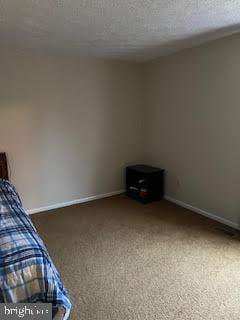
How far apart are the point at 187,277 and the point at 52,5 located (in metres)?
2.44

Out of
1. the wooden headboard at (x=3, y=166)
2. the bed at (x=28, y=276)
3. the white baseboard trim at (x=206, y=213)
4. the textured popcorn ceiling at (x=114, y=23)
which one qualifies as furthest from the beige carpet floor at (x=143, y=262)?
the textured popcorn ceiling at (x=114, y=23)

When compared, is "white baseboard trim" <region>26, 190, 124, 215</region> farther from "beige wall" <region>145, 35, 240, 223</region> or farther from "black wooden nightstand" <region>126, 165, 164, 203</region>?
"beige wall" <region>145, 35, 240, 223</region>

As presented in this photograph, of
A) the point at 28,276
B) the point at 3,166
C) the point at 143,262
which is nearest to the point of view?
the point at 28,276

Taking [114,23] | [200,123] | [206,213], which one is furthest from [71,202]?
[114,23]

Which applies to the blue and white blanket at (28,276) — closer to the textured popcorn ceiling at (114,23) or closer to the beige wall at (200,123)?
the textured popcorn ceiling at (114,23)

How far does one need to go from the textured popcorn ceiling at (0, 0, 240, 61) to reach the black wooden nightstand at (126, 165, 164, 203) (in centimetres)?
173

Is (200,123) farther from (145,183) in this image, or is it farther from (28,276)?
(28,276)

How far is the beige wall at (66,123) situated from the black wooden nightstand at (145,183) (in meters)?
0.25

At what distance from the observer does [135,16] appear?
225 centimetres

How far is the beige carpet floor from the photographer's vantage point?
1825mm

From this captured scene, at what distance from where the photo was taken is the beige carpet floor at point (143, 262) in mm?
1825

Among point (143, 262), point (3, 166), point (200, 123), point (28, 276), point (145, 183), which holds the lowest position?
point (143, 262)

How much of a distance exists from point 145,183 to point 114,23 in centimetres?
225

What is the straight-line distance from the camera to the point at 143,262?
2.39 metres
